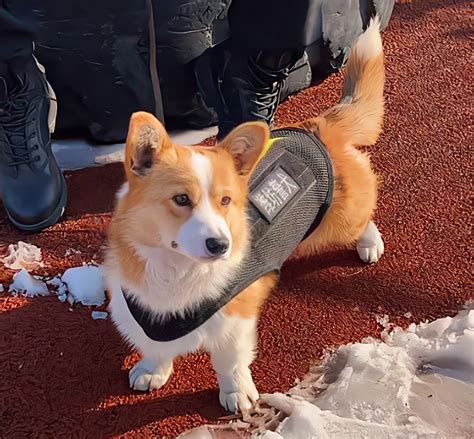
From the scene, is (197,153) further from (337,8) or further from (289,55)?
(337,8)

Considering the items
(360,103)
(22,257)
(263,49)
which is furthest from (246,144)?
(22,257)

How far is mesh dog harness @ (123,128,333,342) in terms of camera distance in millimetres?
1594

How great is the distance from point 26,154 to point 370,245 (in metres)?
1.17

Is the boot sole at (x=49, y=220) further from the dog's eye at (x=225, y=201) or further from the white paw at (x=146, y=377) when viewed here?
the dog's eye at (x=225, y=201)

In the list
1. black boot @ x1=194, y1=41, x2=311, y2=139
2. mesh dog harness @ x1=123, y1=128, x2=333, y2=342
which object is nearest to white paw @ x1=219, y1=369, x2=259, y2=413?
mesh dog harness @ x1=123, y1=128, x2=333, y2=342

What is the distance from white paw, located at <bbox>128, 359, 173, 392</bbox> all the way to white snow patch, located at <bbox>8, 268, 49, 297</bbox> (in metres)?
0.42

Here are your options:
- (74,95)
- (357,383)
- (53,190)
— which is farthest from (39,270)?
(357,383)

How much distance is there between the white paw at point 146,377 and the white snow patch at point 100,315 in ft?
0.73

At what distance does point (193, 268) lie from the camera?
1.52 m

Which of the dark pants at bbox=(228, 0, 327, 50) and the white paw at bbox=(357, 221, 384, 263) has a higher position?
the dark pants at bbox=(228, 0, 327, 50)

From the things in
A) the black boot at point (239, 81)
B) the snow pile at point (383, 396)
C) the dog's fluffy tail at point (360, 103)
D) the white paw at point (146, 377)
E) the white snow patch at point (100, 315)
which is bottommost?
the white snow patch at point (100, 315)

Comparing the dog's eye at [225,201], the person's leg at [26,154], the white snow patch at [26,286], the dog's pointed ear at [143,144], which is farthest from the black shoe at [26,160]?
the dog's eye at [225,201]

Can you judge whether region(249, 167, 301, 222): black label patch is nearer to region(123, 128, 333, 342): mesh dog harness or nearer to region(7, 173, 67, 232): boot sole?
region(123, 128, 333, 342): mesh dog harness

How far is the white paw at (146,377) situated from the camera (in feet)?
5.99
